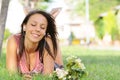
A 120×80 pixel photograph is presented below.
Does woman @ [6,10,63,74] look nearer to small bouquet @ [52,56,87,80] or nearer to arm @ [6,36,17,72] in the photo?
arm @ [6,36,17,72]

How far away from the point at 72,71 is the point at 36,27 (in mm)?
1341

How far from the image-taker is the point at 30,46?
734 cm

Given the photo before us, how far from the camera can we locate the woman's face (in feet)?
22.8

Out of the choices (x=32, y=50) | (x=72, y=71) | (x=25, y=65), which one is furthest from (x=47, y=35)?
(x=72, y=71)

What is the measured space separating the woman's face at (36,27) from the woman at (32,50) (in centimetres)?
2

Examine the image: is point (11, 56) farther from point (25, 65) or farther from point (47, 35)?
point (47, 35)

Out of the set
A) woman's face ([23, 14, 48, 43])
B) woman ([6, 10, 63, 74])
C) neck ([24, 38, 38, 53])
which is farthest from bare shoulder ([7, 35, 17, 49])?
woman's face ([23, 14, 48, 43])

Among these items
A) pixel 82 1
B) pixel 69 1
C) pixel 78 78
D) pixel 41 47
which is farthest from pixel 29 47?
pixel 69 1

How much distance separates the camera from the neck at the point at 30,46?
7.27m

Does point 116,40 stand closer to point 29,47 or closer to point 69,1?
point 69,1

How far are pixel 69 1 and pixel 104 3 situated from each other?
39.6 feet

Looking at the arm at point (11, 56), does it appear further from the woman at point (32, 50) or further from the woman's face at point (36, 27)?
the woman's face at point (36, 27)

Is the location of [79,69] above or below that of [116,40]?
above

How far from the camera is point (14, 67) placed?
24.1 ft
